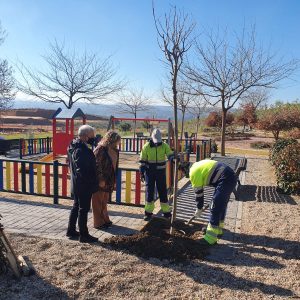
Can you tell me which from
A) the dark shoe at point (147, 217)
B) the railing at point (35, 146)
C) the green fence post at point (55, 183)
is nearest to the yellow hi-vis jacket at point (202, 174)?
the dark shoe at point (147, 217)

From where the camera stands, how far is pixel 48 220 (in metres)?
5.93

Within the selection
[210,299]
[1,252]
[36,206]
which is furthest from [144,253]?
[36,206]

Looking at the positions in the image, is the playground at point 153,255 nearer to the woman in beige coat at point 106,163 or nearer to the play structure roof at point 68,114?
the woman in beige coat at point 106,163

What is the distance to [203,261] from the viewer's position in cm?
434

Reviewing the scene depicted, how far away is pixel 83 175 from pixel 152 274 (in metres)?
1.65

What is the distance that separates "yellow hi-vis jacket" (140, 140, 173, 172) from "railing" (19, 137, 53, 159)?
11.1m

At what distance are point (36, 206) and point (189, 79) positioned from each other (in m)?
12.2

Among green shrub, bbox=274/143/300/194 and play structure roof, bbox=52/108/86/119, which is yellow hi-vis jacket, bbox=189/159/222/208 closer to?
green shrub, bbox=274/143/300/194

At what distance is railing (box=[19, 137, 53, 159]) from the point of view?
16.3m

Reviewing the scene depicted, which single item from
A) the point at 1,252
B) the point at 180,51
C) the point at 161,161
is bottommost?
the point at 1,252

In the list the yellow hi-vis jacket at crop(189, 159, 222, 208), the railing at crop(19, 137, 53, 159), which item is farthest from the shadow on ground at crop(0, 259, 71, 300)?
the railing at crop(19, 137, 53, 159)

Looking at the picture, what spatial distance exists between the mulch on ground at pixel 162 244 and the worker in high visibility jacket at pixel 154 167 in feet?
2.70

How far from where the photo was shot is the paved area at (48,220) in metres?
5.34

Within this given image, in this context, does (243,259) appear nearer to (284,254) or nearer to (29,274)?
(284,254)
